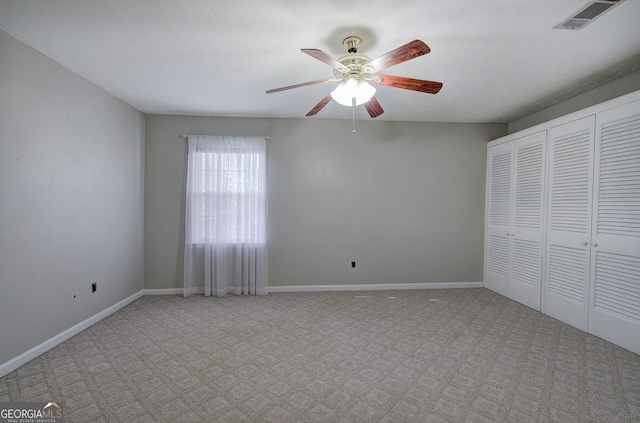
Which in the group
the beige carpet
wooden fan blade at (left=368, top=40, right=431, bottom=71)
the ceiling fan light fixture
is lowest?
the beige carpet

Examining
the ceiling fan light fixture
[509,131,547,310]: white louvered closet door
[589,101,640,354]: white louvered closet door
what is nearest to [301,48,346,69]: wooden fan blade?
the ceiling fan light fixture

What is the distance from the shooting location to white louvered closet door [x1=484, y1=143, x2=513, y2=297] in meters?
4.02

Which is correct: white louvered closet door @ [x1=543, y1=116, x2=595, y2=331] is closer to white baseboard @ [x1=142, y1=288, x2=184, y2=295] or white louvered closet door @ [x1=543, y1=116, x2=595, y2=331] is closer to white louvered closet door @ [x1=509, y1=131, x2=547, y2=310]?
white louvered closet door @ [x1=509, y1=131, x2=547, y2=310]

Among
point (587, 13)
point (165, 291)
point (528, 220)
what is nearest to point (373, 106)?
point (587, 13)

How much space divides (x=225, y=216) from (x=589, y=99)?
15.0 ft

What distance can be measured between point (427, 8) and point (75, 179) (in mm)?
3356

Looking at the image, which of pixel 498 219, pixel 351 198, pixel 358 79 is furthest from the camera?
pixel 351 198

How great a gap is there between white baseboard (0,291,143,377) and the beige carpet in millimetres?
56

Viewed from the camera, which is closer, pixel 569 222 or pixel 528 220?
pixel 569 222

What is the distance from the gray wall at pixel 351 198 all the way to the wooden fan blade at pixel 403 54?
2.35 m

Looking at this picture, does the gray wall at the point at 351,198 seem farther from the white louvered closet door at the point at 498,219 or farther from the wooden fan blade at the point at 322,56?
the wooden fan blade at the point at 322,56

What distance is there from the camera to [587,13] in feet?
6.15

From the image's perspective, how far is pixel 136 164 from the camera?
12.7 feet

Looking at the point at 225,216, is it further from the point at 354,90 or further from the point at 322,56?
the point at 322,56
